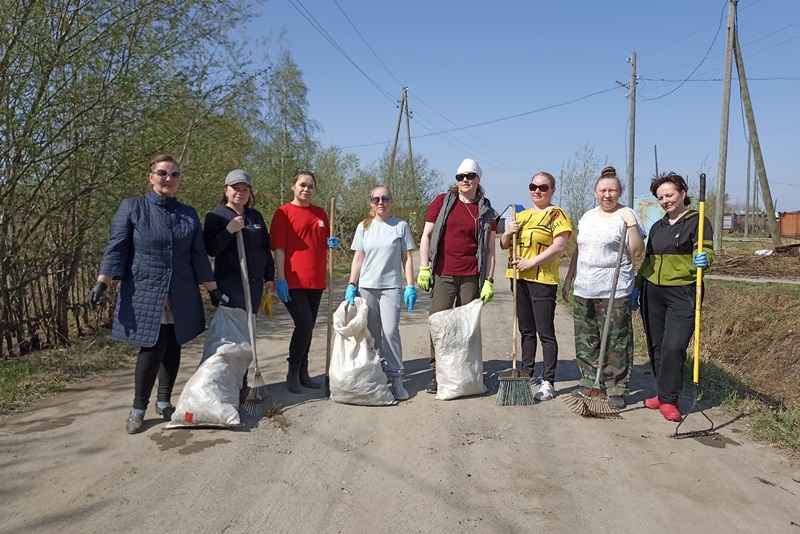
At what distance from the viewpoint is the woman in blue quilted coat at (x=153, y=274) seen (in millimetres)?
3592

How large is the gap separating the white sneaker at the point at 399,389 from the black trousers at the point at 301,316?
2.54 ft

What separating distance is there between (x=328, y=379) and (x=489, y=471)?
1807 millimetres

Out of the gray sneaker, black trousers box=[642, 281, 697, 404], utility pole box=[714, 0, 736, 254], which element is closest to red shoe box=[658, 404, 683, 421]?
black trousers box=[642, 281, 697, 404]

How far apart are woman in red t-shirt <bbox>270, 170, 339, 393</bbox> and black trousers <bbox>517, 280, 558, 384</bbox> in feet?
5.29

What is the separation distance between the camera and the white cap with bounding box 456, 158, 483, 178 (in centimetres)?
448

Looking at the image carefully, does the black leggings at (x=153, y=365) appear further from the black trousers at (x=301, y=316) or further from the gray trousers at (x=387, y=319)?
the gray trousers at (x=387, y=319)

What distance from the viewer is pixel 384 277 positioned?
4383 mm

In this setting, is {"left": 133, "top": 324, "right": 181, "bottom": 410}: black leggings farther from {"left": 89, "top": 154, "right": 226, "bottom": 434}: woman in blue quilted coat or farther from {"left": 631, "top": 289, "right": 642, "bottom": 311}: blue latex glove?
{"left": 631, "top": 289, "right": 642, "bottom": 311}: blue latex glove

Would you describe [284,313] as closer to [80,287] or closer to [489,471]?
[80,287]

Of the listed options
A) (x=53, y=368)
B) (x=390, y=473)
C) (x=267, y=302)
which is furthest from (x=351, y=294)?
(x=53, y=368)

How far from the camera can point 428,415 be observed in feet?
13.3

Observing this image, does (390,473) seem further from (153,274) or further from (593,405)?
(153,274)

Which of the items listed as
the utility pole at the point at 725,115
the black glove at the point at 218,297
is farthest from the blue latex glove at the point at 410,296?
the utility pole at the point at 725,115

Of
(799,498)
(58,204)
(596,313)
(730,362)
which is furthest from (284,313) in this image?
(799,498)
